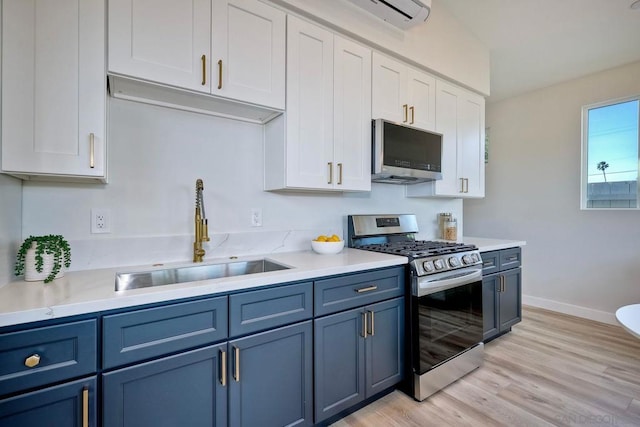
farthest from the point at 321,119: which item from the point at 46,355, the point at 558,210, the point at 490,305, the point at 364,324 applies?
the point at 558,210

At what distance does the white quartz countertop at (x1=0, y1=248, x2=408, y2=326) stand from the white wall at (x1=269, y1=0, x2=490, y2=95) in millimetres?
1523

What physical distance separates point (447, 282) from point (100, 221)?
205 centimetres

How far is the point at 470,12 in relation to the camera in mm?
2602

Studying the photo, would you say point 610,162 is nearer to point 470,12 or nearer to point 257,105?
point 470,12

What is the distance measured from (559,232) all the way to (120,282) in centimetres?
432

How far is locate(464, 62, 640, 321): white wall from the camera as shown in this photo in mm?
3170

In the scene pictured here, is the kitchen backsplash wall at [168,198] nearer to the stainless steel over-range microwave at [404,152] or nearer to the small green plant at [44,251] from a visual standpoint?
the small green plant at [44,251]

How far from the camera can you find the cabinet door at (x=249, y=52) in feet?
5.21

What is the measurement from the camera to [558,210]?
360 cm


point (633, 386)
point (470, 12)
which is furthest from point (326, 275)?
point (470, 12)

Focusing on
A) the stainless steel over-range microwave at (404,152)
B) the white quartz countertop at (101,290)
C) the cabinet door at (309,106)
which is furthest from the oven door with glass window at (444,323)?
the cabinet door at (309,106)

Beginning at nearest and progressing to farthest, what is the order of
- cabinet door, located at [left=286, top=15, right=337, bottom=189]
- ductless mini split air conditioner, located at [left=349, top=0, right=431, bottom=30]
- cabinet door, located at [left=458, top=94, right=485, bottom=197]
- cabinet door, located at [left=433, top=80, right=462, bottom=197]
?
1. cabinet door, located at [left=286, top=15, right=337, bottom=189]
2. ductless mini split air conditioner, located at [left=349, top=0, right=431, bottom=30]
3. cabinet door, located at [left=433, top=80, right=462, bottom=197]
4. cabinet door, located at [left=458, top=94, right=485, bottom=197]

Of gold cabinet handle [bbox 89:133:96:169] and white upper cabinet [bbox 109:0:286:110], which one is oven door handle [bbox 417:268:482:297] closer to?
white upper cabinet [bbox 109:0:286:110]

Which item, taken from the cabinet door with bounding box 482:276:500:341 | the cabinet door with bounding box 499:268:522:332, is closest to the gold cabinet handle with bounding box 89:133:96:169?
the cabinet door with bounding box 482:276:500:341
